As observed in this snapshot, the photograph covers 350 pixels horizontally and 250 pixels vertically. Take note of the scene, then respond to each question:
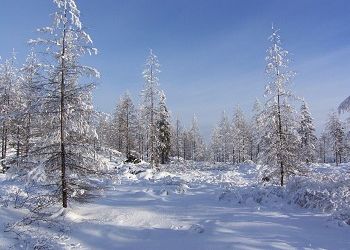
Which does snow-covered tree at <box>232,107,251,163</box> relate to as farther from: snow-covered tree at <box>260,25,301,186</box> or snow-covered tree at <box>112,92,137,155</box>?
snow-covered tree at <box>260,25,301,186</box>

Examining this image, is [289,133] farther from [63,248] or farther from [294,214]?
[63,248]

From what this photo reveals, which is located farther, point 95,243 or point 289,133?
point 289,133

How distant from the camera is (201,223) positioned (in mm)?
13336

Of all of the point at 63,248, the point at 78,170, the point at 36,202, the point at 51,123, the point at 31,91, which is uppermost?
the point at 31,91

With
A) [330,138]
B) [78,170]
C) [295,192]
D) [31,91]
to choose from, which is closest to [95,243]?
[78,170]

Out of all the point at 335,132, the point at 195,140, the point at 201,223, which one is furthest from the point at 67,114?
the point at 195,140

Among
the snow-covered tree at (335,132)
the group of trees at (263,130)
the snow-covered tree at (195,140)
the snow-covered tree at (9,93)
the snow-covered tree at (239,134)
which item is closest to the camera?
the group of trees at (263,130)

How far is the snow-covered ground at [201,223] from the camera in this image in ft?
37.2

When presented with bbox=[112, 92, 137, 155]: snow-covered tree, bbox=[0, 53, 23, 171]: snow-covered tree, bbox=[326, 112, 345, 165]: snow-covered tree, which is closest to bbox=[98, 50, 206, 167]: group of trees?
bbox=[112, 92, 137, 155]: snow-covered tree

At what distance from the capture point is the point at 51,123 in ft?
51.6

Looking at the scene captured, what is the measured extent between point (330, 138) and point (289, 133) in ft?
146

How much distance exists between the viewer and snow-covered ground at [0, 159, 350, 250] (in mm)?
11328

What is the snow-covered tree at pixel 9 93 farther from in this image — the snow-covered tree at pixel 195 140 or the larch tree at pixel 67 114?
the snow-covered tree at pixel 195 140

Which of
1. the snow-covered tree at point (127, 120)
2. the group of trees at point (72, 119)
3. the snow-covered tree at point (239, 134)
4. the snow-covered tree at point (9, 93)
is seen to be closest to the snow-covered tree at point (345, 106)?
the group of trees at point (72, 119)
